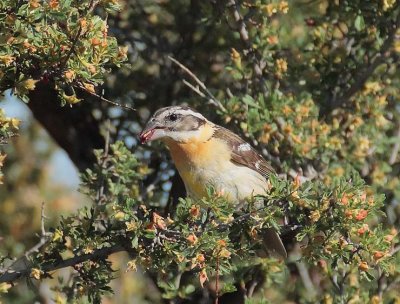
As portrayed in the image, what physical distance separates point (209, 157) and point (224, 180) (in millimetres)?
178

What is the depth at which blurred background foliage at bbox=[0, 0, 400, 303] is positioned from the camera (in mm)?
4566

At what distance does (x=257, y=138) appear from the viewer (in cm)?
585

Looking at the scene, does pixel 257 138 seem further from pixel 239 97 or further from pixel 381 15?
pixel 381 15

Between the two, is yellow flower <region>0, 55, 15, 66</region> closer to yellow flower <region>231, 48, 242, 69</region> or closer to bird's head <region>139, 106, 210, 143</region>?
bird's head <region>139, 106, 210, 143</region>

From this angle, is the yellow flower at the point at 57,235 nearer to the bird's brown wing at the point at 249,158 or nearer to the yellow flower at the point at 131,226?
the yellow flower at the point at 131,226

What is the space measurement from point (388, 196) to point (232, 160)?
119cm

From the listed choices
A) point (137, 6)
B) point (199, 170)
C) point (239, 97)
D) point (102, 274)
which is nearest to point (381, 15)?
point (239, 97)

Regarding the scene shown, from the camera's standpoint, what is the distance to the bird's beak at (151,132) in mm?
5496

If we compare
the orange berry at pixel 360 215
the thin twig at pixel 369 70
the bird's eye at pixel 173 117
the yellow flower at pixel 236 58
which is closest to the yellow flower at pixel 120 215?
the orange berry at pixel 360 215

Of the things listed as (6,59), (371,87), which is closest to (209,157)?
(371,87)

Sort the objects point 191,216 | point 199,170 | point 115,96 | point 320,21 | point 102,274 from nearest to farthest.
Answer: point 191,216, point 102,274, point 199,170, point 320,21, point 115,96

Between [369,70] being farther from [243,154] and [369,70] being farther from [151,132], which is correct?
[151,132]

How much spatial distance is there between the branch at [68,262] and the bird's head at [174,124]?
1.06 meters

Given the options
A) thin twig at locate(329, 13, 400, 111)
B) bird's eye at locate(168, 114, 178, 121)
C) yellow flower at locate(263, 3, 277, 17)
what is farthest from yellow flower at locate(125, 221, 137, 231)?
thin twig at locate(329, 13, 400, 111)
